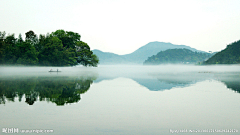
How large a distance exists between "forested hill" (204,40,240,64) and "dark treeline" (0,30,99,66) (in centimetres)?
13867

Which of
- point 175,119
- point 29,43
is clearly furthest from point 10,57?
point 175,119

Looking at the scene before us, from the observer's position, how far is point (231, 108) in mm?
10750

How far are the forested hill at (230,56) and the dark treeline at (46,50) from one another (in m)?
139

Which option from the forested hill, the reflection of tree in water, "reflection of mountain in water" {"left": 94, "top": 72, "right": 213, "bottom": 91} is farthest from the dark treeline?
the forested hill

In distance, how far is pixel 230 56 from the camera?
174m

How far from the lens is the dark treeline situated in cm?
7581

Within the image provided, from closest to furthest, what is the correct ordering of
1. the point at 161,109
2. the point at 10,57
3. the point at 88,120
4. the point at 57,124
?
the point at 57,124 → the point at 88,120 → the point at 161,109 → the point at 10,57

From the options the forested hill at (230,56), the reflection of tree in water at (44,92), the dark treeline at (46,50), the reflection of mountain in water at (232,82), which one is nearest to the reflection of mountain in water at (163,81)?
the reflection of mountain in water at (232,82)

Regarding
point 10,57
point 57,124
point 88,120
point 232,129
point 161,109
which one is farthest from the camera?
point 10,57

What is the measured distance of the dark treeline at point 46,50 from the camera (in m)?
75.8

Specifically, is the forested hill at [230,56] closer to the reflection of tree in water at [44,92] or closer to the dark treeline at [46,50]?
the dark treeline at [46,50]

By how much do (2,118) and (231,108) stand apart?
1171 centimetres

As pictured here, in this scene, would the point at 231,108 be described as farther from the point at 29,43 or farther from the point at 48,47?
the point at 29,43

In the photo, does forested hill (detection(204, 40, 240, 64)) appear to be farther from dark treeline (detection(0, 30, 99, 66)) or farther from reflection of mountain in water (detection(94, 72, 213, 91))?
reflection of mountain in water (detection(94, 72, 213, 91))
